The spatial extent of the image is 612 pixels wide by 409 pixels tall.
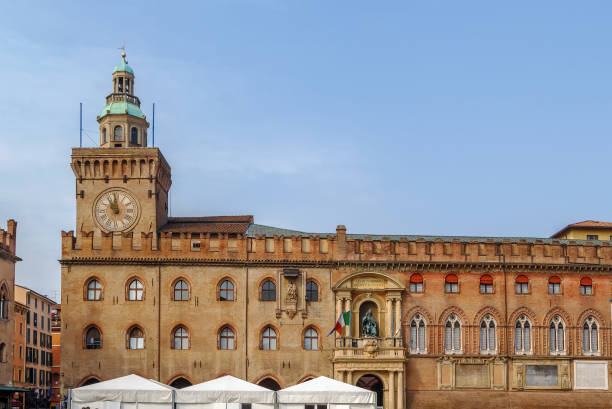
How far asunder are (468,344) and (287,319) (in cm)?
1163

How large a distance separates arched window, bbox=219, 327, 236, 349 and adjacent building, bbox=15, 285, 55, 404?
42.1 m

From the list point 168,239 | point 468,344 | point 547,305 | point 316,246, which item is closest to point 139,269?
point 168,239

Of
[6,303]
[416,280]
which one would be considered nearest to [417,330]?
[416,280]

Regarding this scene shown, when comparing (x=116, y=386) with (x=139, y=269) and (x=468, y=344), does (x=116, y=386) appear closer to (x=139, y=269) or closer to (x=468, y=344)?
(x=139, y=269)

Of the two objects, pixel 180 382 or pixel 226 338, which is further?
pixel 226 338

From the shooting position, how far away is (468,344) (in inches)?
2413

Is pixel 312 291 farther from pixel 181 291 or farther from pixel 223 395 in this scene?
pixel 223 395

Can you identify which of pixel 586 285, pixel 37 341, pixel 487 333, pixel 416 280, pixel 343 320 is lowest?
pixel 37 341

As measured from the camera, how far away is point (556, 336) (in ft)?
204

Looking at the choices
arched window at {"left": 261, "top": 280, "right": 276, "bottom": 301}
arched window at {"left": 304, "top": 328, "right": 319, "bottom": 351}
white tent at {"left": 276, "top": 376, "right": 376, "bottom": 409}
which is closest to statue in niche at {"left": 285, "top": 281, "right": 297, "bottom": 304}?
arched window at {"left": 261, "top": 280, "right": 276, "bottom": 301}

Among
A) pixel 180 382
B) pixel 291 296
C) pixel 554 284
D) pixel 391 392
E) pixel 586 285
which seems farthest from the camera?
A: pixel 586 285

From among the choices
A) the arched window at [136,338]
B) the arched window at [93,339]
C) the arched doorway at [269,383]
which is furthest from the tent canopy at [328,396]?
the arched window at [93,339]

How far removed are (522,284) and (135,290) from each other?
81.2 feet

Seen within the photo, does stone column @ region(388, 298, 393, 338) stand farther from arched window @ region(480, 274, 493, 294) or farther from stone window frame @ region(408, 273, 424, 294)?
arched window @ region(480, 274, 493, 294)
